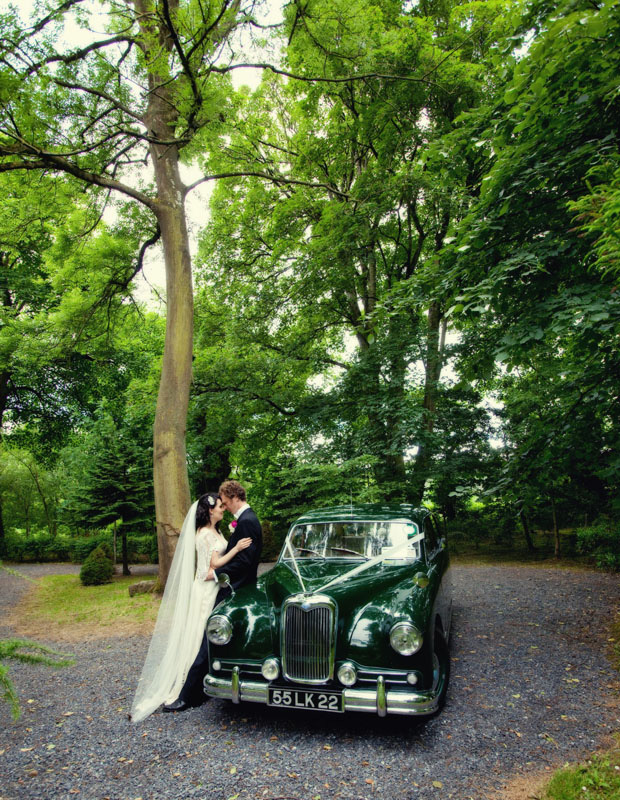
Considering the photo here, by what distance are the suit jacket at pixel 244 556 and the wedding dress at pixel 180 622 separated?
0.59 feet

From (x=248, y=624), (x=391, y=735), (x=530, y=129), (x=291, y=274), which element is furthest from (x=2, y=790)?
(x=291, y=274)

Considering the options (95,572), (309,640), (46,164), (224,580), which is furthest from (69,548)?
(309,640)

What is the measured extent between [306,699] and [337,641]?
48cm

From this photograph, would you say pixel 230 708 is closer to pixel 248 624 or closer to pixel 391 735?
pixel 248 624

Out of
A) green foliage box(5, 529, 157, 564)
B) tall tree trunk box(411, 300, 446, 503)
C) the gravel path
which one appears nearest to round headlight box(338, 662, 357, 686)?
the gravel path

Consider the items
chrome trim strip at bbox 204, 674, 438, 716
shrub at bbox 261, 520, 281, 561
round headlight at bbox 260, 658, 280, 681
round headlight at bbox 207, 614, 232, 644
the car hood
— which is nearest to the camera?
chrome trim strip at bbox 204, 674, 438, 716

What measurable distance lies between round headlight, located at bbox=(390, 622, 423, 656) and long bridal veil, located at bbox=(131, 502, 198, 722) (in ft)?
6.99

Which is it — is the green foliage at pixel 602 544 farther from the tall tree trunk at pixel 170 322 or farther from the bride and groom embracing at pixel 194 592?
the tall tree trunk at pixel 170 322

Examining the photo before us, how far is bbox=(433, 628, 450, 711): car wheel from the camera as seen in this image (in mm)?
3746

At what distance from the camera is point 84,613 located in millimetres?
9055

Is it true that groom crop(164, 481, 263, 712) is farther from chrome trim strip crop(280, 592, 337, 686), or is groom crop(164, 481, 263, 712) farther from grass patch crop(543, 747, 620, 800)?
grass patch crop(543, 747, 620, 800)

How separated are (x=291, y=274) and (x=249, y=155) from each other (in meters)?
3.65

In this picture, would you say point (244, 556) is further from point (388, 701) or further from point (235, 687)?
point (388, 701)

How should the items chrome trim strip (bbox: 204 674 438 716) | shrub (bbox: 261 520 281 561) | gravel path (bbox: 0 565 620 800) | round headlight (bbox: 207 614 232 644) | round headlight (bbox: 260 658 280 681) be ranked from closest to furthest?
1. gravel path (bbox: 0 565 620 800)
2. chrome trim strip (bbox: 204 674 438 716)
3. round headlight (bbox: 260 658 280 681)
4. round headlight (bbox: 207 614 232 644)
5. shrub (bbox: 261 520 281 561)
